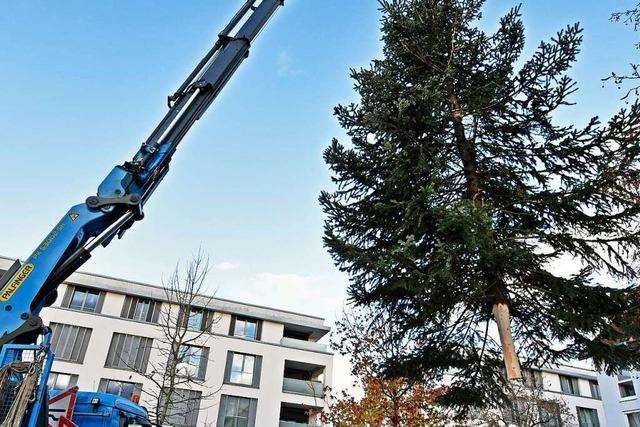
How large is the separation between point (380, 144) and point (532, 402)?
20.1 metres

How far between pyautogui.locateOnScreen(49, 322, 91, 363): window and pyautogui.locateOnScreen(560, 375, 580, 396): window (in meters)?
37.3

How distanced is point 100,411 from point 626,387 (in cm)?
3987

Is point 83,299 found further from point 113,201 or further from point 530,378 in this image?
point 113,201

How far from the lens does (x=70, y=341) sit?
81.5ft

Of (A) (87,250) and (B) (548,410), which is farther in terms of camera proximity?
(B) (548,410)

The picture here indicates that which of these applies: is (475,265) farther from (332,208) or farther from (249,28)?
(249,28)

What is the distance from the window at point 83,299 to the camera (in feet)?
86.6

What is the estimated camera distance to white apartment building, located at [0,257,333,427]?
80.8ft

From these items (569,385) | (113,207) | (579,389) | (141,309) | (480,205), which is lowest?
(113,207)

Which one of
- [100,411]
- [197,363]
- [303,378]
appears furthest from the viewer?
[303,378]

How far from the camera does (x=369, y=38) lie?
11.4 m

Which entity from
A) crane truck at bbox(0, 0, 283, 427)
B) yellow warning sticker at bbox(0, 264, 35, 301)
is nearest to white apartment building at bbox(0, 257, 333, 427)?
crane truck at bbox(0, 0, 283, 427)

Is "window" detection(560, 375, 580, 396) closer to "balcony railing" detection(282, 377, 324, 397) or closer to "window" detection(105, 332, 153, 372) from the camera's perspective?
"balcony railing" detection(282, 377, 324, 397)

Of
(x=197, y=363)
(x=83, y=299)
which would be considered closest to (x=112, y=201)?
(x=197, y=363)
